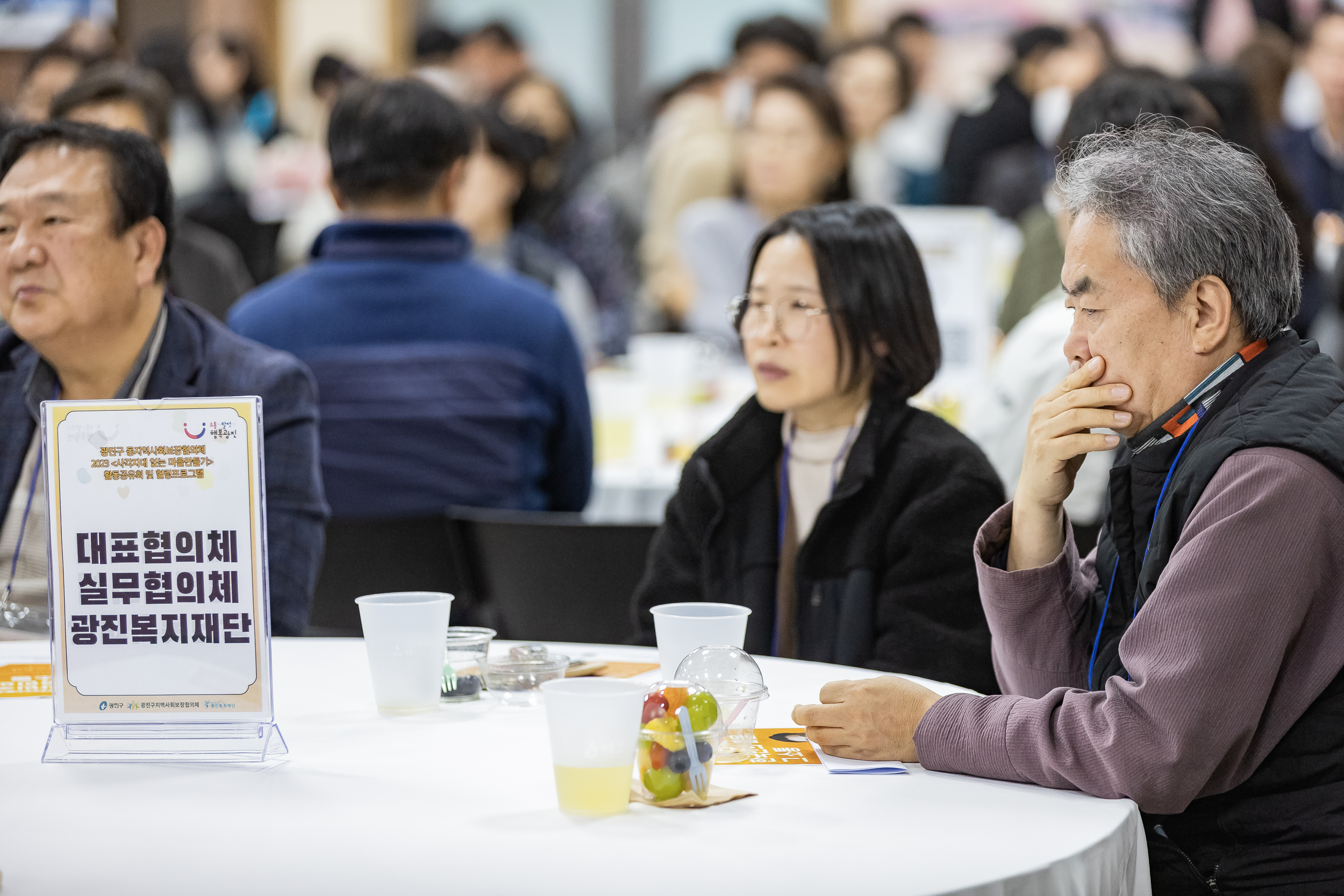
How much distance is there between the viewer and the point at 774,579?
95.7 inches

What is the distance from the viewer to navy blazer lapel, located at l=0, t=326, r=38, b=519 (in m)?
2.41

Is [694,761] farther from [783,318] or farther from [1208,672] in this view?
[783,318]

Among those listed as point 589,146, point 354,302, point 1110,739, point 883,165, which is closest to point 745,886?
point 1110,739

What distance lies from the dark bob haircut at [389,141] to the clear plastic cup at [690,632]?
6.02 ft

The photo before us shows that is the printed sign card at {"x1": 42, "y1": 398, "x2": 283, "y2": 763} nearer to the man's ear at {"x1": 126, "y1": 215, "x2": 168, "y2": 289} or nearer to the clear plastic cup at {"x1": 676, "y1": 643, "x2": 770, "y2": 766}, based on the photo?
the clear plastic cup at {"x1": 676, "y1": 643, "x2": 770, "y2": 766}

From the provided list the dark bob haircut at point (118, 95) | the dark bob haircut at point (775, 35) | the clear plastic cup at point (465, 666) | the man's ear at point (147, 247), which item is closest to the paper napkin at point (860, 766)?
the clear plastic cup at point (465, 666)

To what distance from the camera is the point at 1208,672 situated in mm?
1427

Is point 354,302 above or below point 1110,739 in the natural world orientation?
above

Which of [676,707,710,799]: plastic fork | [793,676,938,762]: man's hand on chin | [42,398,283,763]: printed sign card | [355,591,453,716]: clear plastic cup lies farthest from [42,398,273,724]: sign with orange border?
[793,676,938,762]: man's hand on chin

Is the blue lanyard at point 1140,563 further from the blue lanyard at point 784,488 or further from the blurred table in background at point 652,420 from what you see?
the blurred table in background at point 652,420

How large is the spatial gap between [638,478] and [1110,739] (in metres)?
2.17

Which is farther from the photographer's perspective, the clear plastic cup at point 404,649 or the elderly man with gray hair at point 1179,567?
the clear plastic cup at point 404,649

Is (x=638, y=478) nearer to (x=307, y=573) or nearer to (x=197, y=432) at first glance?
(x=307, y=573)

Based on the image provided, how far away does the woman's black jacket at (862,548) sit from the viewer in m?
2.27
